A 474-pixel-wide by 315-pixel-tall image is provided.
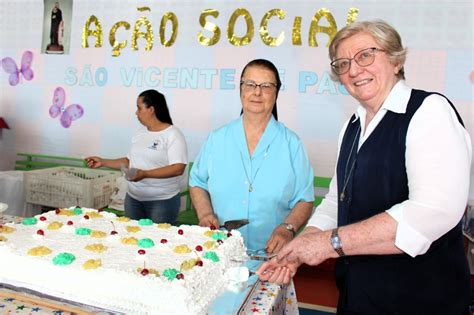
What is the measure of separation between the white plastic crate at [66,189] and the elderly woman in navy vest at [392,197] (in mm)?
2993

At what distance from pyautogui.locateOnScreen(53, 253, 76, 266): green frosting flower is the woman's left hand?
75cm

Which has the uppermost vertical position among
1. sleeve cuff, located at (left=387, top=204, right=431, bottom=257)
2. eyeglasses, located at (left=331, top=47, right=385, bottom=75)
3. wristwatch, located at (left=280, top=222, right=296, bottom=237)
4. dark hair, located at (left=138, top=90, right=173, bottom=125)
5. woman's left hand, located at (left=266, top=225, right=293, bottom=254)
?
eyeglasses, located at (left=331, top=47, right=385, bottom=75)

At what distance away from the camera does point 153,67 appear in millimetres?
4395

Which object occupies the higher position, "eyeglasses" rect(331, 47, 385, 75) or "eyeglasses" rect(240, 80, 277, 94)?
"eyeglasses" rect(331, 47, 385, 75)

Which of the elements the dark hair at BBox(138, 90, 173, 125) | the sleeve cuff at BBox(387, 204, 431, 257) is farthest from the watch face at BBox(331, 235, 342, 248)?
the dark hair at BBox(138, 90, 173, 125)

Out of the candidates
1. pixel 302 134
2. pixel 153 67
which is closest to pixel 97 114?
pixel 153 67

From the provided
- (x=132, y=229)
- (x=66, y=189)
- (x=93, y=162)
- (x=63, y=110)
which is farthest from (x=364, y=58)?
(x=63, y=110)

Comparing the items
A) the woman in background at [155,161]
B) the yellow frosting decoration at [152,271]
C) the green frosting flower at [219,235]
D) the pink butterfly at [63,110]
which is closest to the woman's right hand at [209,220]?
the green frosting flower at [219,235]

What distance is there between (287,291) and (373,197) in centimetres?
59

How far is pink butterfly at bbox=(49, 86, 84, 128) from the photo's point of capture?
4730 millimetres

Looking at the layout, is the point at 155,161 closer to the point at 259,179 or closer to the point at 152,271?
the point at 259,179

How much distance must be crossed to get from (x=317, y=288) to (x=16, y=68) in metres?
3.95

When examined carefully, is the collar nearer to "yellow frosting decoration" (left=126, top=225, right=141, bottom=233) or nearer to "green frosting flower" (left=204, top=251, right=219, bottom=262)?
"green frosting flower" (left=204, top=251, right=219, bottom=262)

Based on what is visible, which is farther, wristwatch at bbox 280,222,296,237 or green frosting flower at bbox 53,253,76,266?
wristwatch at bbox 280,222,296,237
